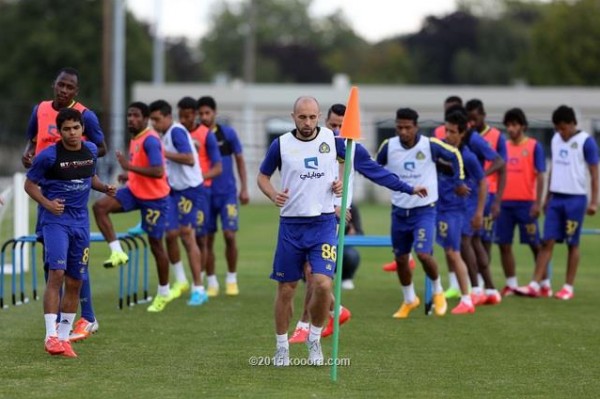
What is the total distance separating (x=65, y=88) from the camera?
473 inches

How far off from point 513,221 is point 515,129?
46.8 inches

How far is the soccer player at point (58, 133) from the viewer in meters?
12.1

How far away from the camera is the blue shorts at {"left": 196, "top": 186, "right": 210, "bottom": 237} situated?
1600 centimetres

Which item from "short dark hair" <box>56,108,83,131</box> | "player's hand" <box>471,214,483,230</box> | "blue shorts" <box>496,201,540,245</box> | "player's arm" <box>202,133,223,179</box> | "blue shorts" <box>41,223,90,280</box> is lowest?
"blue shorts" <box>496,201,540,245</box>

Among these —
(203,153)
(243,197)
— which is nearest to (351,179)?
(203,153)

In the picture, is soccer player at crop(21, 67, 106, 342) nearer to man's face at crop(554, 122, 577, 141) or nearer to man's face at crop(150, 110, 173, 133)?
man's face at crop(150, 110, 173, 133)

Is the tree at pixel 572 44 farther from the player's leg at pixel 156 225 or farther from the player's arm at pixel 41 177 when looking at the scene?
the player's arm at pixel 41 177

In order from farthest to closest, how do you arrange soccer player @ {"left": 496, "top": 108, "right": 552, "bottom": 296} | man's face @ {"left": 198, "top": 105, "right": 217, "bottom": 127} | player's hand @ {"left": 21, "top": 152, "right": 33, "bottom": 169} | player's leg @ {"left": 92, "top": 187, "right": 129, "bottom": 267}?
soccer player @ {"left": 496, "top": 108, "right": 552, "bottom": 296}
man's face @ {"left": 198, "top": 105, "right": 217, "bottom": 127}
player's leg @ {"left": 92, "top": 187, "right": 129, "bottom": 267}
player's hand @ {"left": 21, "top": 152, "right": 33, "bottom": 169}

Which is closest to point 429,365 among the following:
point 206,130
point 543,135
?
→ point 206,130

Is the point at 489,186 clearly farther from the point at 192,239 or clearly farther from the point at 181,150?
the point at 181,150

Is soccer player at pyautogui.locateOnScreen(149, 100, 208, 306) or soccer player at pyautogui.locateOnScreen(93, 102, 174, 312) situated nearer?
soccer player at pyautogui.locateOnScreen(93, 102, 174, 312)

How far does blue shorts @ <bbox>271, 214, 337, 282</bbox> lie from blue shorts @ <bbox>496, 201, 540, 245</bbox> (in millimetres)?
6690

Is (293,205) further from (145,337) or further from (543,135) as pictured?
(543,135)

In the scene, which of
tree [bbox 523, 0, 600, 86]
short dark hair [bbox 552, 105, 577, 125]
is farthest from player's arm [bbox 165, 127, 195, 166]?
tree [bbox 523, 0, 600, 86]
